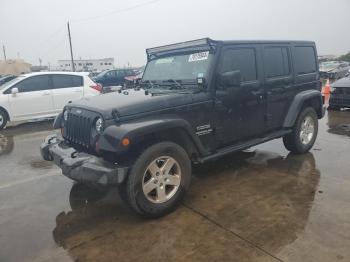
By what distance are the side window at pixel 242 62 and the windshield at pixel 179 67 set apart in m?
0.28

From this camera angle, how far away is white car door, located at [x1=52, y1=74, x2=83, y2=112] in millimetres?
11227

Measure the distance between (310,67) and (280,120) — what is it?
134 cm

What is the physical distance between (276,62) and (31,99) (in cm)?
791

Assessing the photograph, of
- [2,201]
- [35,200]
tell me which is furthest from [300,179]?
[2,201]

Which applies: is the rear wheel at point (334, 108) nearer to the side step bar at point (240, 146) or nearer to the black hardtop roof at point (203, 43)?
the black hardtop roof at point (203, 43)

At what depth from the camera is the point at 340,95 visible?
35.8 feet

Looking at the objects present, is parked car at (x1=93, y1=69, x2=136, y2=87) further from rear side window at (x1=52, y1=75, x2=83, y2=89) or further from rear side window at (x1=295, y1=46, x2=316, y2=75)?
rear side window at (x1=295, y1=46, x2=316, y2=75)

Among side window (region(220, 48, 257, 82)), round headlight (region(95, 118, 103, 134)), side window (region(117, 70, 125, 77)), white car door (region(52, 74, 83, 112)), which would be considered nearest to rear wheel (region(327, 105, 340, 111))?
side window (region(220, 48, 257, 82))

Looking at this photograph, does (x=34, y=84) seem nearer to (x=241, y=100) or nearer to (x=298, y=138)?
(x=241, y=100)

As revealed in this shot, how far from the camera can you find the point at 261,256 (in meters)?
3.23

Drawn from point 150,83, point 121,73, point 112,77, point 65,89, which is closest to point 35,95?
point 65,89

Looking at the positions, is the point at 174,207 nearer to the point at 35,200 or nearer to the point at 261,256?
the point at 261,256

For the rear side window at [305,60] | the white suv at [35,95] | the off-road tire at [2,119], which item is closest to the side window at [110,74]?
the white suv at [35,95]

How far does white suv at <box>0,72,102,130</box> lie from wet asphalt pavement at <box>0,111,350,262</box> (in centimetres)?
520
